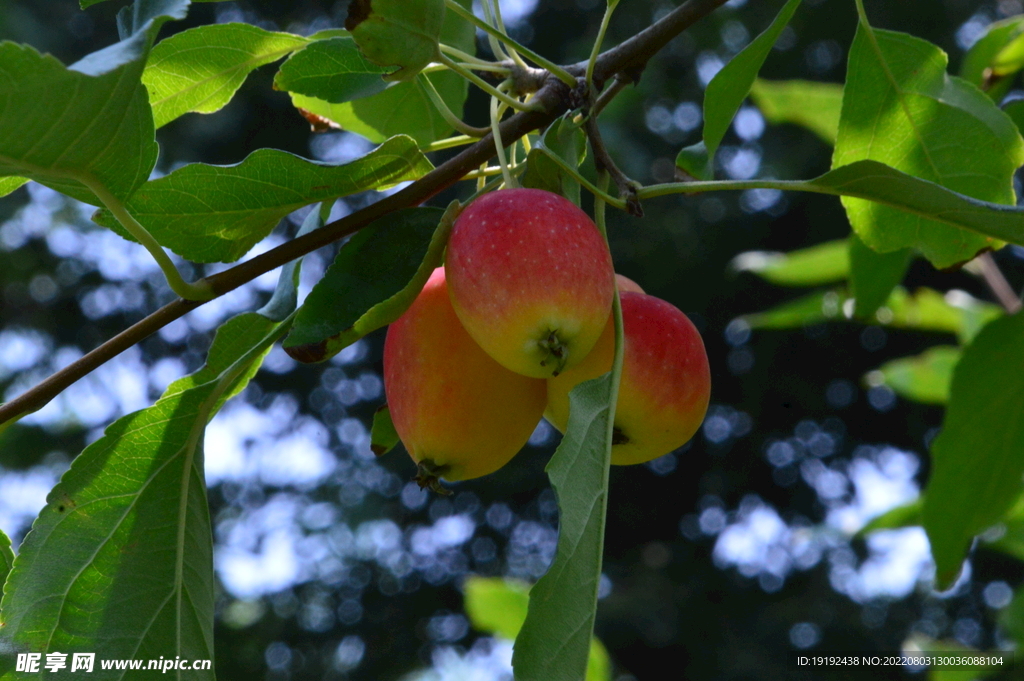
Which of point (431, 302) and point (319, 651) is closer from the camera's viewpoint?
point (431, 302)

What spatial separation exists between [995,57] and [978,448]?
18.4 inches

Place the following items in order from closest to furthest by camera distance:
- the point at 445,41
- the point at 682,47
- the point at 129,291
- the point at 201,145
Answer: the point at 445,41 → the point at 201,145 → the point at 682,47 → the point at 129,291

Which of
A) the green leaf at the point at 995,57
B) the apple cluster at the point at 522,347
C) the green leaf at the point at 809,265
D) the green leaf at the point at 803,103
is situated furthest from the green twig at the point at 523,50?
the green leaf at the point at 809,265

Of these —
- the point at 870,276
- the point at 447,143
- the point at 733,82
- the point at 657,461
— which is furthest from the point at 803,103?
the point at 657,461

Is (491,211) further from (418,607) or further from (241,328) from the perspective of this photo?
(418,607)

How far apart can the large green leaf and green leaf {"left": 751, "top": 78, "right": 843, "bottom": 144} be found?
1.01 metres

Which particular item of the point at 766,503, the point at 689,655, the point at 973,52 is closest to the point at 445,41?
the point at 973,52

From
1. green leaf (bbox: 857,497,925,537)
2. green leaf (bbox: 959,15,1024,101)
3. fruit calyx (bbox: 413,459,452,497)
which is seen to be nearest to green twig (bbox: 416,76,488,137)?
fruit calyx (bbox: 413,459,452,497)

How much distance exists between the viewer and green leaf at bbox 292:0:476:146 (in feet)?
2.79

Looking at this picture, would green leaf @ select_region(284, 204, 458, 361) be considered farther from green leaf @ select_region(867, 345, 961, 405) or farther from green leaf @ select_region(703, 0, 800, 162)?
green leaf @ select_region(867, 345, 961, 405)

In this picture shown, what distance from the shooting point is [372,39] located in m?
0.56

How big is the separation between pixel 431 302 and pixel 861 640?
307 inches

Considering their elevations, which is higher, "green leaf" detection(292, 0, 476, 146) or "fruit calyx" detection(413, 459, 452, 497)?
"green leaf" detection(292, 0, 476, 146)

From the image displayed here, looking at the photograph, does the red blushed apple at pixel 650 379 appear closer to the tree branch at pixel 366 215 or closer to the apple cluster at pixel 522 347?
the apple cluster at pixel 522 347
